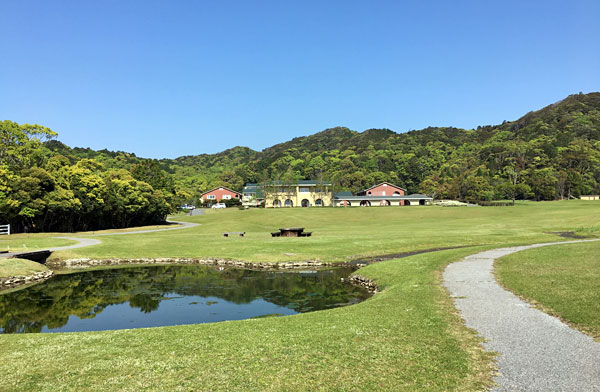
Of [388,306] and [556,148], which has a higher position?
[556,148]

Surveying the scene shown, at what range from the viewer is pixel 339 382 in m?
7.34

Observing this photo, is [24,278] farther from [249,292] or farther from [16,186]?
[16,186]

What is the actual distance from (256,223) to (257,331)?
63268mm

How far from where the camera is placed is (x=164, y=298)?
20.7 m

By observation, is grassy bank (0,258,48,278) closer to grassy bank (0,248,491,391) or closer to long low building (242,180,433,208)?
grassy bank (0,248,491,391)

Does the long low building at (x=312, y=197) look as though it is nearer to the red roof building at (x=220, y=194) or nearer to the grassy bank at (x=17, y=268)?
the red roof building at (x=220, y=194)

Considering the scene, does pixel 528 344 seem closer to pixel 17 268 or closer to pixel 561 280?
pixel 561 280

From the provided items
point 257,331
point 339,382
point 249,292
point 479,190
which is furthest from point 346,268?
point 479,190

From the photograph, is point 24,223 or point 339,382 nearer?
point 339,382

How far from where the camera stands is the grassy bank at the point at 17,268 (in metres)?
24.8

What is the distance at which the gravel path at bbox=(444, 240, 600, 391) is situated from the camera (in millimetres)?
7191

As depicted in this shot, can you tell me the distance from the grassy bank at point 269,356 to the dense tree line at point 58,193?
45020 millimetres

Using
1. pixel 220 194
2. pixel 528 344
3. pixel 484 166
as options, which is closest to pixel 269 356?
pixel 528 344

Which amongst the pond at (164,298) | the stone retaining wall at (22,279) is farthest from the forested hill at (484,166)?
the stone retaining wall at (22,279)
